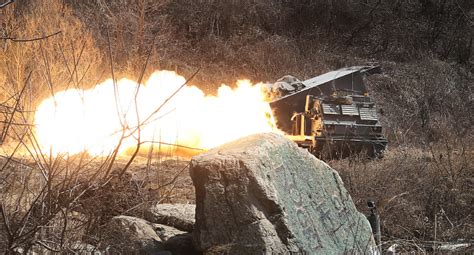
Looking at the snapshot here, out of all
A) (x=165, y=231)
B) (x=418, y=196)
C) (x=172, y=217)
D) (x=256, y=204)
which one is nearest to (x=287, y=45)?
(x=418, y=196)

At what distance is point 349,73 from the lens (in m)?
13.8

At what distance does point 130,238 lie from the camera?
211 inches

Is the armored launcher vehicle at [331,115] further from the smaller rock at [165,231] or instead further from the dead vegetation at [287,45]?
the smaller rock at [165,231]

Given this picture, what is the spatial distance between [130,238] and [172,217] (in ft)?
2.64

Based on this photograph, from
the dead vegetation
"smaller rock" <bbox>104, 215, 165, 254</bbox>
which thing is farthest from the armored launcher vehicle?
"smaller rock" <bbox>104, 215, 165, 254</bbox>

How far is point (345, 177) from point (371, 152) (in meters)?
3.69

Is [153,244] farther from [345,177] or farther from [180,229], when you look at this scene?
[345,177]

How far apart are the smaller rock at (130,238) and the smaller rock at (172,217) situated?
0.43m

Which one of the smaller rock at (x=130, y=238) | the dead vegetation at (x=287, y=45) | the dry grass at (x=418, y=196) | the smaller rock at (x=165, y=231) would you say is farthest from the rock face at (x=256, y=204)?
the dead vegetation at (x=287, y=45)

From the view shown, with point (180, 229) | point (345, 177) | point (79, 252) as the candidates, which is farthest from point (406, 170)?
point (79, 252)

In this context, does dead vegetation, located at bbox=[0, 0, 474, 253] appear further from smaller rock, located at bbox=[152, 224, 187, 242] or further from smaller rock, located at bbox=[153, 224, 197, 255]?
smaller rock, located at bbox=[153, 224, 197, 255]

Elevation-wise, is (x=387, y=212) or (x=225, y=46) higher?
(x=225, y=46)

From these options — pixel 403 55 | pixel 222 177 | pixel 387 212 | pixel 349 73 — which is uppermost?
pixel 403 55

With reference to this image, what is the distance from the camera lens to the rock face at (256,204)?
4.85m
